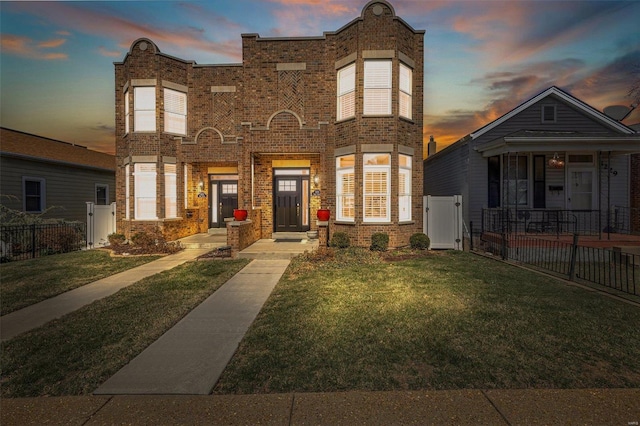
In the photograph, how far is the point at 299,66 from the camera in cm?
1311

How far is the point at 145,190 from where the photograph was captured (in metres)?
13.7

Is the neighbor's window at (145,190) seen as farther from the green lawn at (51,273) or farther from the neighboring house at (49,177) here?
the neighboring house at (49,177)

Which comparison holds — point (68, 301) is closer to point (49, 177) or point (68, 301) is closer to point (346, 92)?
point (346, 92)

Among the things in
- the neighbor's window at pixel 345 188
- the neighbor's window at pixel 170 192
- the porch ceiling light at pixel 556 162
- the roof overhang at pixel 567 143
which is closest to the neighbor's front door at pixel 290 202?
the neighbor's window at pixel 345 188

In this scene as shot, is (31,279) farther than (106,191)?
No

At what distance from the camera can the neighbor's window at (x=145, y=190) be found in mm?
13625

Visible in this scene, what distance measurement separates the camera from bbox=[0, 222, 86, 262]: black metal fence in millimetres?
11336

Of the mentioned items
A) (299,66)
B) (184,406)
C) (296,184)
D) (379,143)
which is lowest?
(184,406)

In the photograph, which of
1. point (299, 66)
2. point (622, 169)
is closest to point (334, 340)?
point (299, 66)

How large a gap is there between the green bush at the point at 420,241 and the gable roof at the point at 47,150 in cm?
1866

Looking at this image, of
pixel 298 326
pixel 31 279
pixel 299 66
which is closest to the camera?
pixel 298 326

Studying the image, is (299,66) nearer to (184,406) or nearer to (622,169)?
(184,406)

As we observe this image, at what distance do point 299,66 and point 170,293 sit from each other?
10623mm

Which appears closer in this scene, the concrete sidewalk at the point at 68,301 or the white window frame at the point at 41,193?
the concrete sidewalk at the point at 68,301
